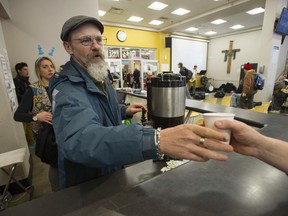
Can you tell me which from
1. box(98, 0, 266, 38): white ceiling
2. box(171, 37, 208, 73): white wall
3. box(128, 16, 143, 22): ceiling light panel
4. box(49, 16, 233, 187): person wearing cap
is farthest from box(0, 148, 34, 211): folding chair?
box(171, 37, 208, 73): white wall

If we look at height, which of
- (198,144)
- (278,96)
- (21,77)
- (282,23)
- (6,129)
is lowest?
(278,96)

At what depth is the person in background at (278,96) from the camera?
4.98 metres

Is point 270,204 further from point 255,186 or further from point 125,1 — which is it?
point 125,1

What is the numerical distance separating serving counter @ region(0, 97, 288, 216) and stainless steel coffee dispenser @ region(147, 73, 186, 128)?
0.24 metres

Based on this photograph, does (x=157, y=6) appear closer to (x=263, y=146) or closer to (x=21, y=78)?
(x=21, y=78)

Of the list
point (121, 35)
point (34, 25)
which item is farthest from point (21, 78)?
point (121, 35)

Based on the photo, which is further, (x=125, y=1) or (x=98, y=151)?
(x=125, y=1)

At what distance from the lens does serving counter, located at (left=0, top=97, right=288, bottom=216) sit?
48 cm

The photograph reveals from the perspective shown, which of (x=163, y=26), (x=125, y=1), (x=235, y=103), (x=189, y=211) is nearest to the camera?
(x=189, y=211)

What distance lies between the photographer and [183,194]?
0.54 m

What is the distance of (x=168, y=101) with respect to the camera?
2.65 ft

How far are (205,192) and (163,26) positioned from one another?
886 cm

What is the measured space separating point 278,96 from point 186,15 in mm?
4367

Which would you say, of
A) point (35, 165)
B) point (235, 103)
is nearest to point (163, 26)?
point (235, 103)
